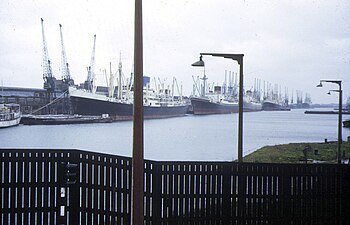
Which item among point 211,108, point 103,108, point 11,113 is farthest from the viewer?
point 211,108

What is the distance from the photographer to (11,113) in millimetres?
12820

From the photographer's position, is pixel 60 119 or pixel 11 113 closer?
pixel 11 113

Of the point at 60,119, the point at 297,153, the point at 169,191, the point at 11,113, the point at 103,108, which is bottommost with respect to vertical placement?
the point at 297,153

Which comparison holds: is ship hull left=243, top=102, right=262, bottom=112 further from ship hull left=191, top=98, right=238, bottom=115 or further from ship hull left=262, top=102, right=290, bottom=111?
ship hull left=191, top=98, right=238, bottom=115

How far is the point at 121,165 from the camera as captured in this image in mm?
5391

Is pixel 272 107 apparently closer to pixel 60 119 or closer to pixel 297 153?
pixel 297 153

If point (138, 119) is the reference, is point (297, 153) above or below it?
below

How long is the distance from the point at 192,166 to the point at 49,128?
349 inches

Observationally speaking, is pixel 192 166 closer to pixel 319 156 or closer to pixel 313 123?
pixel 319 156

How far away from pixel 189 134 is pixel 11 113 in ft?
21.9

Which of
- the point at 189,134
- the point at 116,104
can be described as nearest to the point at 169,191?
the point at 116,104

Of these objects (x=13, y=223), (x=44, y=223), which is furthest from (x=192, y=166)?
(x=13, y=223)

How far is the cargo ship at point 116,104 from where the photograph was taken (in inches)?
518

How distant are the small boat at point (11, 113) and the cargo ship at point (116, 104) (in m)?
1.58
